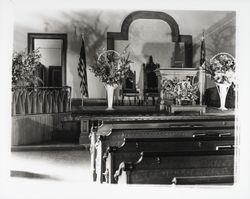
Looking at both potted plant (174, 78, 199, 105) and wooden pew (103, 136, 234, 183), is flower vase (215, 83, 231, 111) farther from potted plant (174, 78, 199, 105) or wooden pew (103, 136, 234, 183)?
wooden pew (103, 136, 234, 183)

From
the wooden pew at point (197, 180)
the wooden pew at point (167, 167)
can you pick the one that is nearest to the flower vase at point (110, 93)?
the wooden pew at point (167, 167)

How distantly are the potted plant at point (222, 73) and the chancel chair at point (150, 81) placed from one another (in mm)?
1265

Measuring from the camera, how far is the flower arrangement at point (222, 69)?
14.9ft

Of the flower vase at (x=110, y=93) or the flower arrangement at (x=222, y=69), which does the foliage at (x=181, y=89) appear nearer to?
the flower arrangement at (x=222, y=69)

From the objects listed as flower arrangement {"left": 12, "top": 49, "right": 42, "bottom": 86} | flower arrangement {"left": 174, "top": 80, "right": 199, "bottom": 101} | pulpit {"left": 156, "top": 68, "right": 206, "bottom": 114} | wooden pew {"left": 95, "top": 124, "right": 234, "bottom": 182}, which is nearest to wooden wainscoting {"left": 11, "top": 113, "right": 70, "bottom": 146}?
flower arrangement {"left": 12, "top": 49, "right": 42, "bottom": 86}

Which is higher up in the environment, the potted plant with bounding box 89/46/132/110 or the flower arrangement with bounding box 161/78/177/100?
Result: the potted plant with bounding box 89/46/132/110

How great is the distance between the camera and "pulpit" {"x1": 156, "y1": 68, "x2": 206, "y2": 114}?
5.34 meters

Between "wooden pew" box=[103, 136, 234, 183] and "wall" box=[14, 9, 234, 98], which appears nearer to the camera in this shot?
"wooden pew" box=[103, 136, 234, 183]

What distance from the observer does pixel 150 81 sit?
668 centimetres

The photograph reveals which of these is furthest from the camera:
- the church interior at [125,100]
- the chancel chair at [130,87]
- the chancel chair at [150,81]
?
the chancel chair at [150,81]

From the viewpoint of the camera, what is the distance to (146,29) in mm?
5922

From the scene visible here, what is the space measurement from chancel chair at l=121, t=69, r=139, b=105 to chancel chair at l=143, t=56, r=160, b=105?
0.19m

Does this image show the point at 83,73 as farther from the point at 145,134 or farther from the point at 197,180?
the point at 197,180

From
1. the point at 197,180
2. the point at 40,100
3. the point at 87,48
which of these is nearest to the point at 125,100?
the point at 87,48
